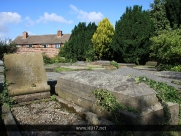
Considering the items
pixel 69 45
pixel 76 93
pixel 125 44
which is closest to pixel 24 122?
pixel 76 93

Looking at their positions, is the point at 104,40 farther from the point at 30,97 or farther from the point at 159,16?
the point at 30,97

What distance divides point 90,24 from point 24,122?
22787 mm

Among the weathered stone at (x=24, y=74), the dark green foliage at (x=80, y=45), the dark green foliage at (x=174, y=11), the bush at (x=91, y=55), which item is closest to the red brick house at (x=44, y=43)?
the dark green foliage at (x=80, y=45)

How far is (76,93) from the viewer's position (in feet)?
14.3

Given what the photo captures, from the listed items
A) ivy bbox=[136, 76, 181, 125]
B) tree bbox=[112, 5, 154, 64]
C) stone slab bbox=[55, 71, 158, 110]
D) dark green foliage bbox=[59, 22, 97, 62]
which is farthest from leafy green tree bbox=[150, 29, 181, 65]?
dark green foliage bbox=[59, 22, 97, 62]

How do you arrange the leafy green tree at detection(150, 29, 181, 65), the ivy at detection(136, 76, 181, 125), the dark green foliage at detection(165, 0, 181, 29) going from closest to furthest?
1. the ivy at detection(136, 76, 181, 125)
2. the leafy green tree at detection(150, 29, 181, 65)
3. the dark green foliage at detection(165, 0, 181, 29)

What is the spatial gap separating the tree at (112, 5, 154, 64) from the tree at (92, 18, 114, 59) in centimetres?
189

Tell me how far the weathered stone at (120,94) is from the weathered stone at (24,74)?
0.70m

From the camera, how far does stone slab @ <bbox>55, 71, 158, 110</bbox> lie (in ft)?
10.4

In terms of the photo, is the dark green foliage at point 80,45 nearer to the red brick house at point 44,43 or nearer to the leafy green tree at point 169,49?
the leafy green tree at point 169,49

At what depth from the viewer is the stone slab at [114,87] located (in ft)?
10.4

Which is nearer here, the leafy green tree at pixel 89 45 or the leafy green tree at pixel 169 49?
the leafy green tree at pixel 169 49

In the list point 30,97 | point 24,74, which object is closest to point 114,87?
point 30,97

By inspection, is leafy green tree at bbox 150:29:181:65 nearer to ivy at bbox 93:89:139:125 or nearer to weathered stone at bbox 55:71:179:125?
weathered stone at bbox 55:71:179:125
